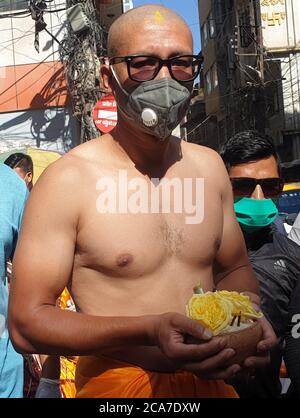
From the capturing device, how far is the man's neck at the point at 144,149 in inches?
72.7

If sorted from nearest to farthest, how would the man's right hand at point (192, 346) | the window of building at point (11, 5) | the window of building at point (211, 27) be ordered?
the man's right hand at point (192, 346), the window of building at point (11, 5), the window of building at point (211, 27)

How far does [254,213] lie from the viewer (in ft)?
8.31

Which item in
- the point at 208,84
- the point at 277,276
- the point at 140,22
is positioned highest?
the point at 140,22

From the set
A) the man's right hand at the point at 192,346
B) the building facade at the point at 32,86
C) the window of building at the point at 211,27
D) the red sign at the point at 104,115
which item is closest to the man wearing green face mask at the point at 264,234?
the man's right hand at the point at 192,346

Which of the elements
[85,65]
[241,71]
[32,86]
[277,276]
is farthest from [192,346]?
[241,71]

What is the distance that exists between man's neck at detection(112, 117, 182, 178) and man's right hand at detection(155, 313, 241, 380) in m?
0.54

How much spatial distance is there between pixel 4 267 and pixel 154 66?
123cm

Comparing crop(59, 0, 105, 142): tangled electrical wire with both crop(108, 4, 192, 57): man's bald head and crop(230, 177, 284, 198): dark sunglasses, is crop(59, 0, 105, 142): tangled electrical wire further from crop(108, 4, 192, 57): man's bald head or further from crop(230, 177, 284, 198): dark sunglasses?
crop(108, 4, 192, 57): man's bald head

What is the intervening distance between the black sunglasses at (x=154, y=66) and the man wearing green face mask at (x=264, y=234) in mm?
895

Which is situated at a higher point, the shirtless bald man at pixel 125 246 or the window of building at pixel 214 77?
the shirtless bald man at pixel 125 246

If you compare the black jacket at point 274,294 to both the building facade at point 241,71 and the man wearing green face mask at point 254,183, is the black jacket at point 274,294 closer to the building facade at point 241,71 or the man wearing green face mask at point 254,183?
the man wearing green face mask at point 254,183

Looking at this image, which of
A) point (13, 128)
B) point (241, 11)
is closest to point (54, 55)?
point (13, 128)

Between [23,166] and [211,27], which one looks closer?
[23,166]

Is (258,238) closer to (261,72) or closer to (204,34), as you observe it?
(261,72)
